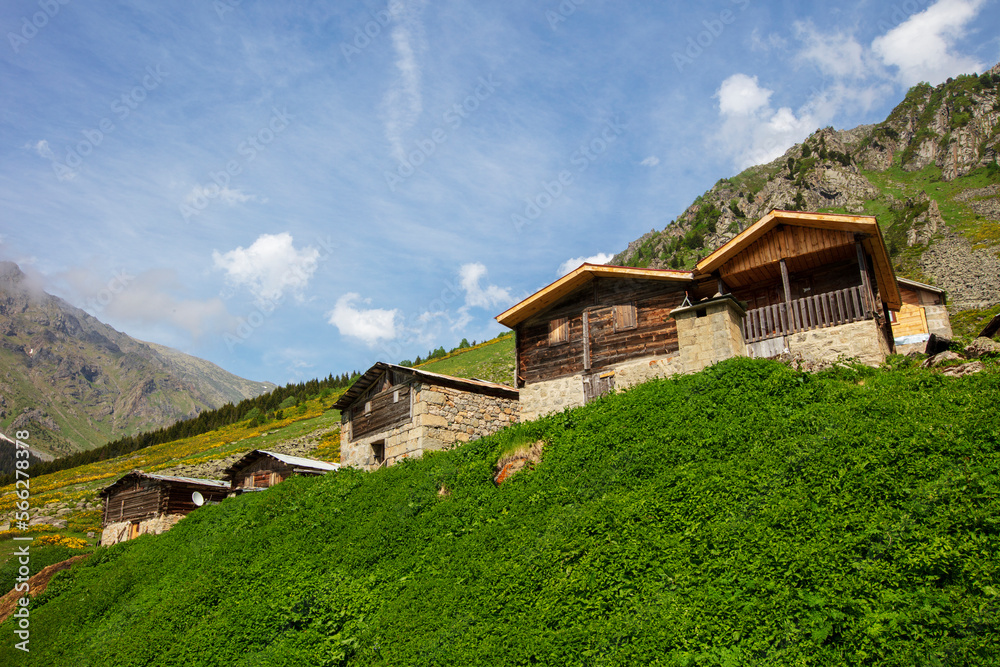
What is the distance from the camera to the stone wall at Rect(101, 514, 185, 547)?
3425 centimetres

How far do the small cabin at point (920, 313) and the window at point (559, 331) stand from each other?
18.6 metres

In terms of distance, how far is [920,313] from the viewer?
30844mm

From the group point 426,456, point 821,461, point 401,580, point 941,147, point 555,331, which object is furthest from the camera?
point 941,147

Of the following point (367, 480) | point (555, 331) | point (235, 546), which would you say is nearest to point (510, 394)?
point (555, 331)

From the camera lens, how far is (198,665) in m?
12.2

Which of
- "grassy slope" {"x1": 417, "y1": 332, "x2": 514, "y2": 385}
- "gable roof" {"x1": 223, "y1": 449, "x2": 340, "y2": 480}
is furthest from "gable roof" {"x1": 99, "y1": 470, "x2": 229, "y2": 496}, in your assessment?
"grassy slope" {"x1": 417, "y1": 332, "x2": 514, "y2": 385}

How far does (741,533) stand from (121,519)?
129 feet

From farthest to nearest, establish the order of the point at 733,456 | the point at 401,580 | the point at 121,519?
the point at 121,519 → the point at 401,580 → the point at 733,456

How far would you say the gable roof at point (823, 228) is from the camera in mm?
19209

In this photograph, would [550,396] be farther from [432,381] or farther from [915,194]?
[915,194]

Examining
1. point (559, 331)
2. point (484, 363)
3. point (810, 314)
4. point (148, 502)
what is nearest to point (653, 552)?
point (810, 314)

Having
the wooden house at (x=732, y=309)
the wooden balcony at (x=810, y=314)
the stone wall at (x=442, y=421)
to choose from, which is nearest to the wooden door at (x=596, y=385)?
the wooden house at (x=732, y=309)

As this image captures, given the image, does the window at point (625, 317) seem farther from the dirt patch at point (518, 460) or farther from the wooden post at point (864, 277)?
the dirt patch at point (518, 460)

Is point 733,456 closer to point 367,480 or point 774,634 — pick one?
point 774,634
